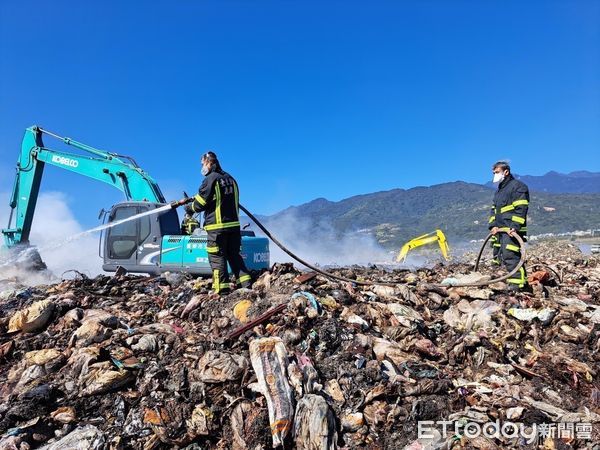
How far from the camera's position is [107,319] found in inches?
176

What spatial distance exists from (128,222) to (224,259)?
3.07 metres

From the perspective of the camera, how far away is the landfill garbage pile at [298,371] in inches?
122

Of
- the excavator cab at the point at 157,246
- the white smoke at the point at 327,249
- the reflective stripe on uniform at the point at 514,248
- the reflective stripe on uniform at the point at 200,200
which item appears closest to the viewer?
the reflective stripe on uniform at the point at 200,200

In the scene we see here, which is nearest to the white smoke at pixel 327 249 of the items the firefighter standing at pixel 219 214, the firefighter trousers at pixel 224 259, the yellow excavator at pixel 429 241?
the yellow excavator at pixel 429 241

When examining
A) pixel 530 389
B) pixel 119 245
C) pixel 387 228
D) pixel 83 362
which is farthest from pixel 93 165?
pixel 387 228

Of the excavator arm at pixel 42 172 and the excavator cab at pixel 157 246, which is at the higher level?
the excavator arm at pixel 42 172

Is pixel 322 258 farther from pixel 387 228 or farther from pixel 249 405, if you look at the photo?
pixel 387 228

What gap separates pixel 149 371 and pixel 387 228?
48084 millimetres

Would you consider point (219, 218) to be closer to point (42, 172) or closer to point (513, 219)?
point (513, 219)

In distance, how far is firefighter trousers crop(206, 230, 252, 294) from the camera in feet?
17.7

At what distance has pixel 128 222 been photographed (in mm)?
7676

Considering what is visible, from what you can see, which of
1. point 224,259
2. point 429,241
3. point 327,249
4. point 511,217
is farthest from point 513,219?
point 327,249

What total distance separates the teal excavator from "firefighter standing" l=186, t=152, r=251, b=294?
5.06 ft

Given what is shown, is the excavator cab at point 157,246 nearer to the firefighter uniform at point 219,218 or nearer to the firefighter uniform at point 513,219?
the firefighter uniform at point 219,218
